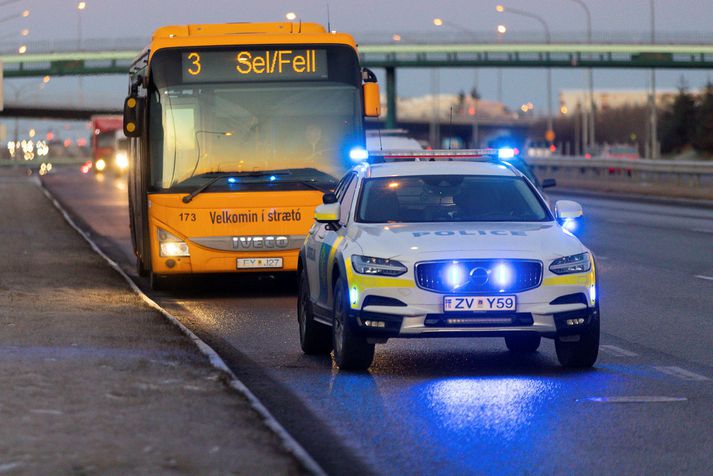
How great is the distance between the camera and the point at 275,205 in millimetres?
18547

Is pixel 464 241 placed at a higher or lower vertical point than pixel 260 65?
lower

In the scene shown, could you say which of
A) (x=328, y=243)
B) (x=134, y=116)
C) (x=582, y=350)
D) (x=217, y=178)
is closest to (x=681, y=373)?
(x=582, y=350)

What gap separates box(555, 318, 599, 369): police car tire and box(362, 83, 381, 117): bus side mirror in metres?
7.03

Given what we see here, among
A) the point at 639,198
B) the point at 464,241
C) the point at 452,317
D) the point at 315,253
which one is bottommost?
the point at 639,198

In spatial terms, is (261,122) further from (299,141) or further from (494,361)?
(494,361)

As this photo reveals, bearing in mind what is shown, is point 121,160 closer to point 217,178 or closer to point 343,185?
point 217,178

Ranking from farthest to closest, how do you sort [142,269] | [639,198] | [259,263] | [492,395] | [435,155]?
[639,198] < [142,269] < [259,263] < [435,155] < [492,395]

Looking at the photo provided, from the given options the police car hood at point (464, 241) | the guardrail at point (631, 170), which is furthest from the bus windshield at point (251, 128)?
the guardrail at point (631, 170)

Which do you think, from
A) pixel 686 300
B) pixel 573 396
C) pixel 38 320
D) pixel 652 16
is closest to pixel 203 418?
pixel 573 396

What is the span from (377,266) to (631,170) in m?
50.2

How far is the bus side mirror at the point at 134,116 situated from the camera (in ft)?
60.9

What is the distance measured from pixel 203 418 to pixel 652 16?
285 feet

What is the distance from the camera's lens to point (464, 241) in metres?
11.4

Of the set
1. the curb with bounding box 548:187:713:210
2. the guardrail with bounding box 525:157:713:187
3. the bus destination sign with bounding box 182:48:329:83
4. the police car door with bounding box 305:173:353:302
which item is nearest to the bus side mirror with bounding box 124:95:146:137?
the bus destination sign with bounding box 182:48:329:83
